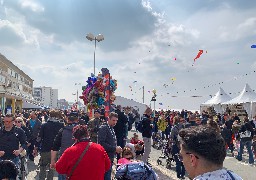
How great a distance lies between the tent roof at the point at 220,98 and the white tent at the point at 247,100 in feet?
9.63

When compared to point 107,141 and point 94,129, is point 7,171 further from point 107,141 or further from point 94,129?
point 94,129

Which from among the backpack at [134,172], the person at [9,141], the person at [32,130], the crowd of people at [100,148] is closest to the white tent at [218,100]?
the crowd of people at [100,148]

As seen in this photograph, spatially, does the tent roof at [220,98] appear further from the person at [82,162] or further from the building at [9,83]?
the person at [82,162]

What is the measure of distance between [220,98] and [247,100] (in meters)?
5.78

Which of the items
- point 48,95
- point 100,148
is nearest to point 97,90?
point 100,148

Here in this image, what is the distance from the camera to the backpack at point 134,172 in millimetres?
4594

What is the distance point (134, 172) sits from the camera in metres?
4.62

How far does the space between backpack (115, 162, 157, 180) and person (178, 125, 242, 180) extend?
8.38ft

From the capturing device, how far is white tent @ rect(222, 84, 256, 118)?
24000 millimetres

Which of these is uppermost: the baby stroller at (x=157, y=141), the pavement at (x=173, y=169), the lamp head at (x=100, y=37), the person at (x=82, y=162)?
the lamp head at (x=100, y=37)

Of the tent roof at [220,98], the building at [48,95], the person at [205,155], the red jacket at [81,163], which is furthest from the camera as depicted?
the building at [48,95]

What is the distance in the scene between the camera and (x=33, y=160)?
13.3 meters

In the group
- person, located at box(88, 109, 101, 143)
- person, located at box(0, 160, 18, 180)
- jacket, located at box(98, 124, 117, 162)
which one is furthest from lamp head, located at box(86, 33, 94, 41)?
person, located at box(0, 160, 18, 180)

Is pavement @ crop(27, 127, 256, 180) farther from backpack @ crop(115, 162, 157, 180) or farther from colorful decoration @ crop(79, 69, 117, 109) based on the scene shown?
backpack @ crop(115, 162, 157, 180)
